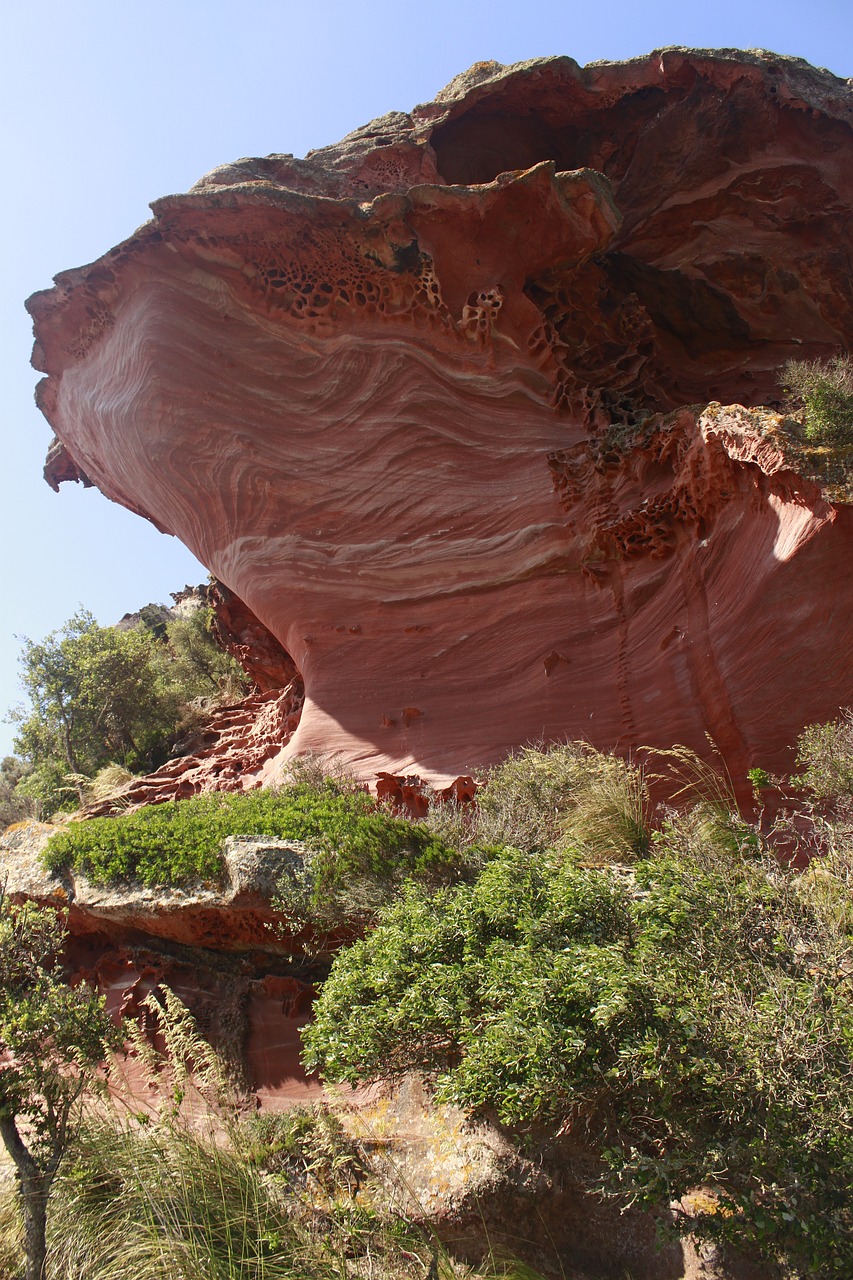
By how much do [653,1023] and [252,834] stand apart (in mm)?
4754

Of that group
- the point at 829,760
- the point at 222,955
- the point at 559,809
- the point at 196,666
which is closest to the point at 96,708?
the point at 196,666

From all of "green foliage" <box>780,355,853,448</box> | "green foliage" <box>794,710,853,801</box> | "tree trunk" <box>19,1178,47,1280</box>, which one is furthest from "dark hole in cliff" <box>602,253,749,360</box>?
"tree trunk" <box>19,1178,47,1280</box>

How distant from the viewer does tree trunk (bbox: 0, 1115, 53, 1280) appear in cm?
472

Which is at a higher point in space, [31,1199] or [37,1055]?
[37,1055]

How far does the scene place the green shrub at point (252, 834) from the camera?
682 centimetres

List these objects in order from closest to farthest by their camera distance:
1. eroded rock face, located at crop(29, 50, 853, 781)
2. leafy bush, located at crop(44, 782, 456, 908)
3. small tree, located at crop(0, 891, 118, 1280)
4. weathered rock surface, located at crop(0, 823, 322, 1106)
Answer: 1. small tree, located at crop(0, 891, 118, 1280)
2. leafy bush, located at crop(44, 782, 456, 908)
3. weathered rock surface, located at crop(0, 823, 322, 1106)
4. eroded rock face, located at crop(29, 50, 853, 781)

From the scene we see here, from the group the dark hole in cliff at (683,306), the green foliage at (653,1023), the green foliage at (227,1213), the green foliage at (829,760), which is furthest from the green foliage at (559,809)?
the dark hole in cliff at (683,306)

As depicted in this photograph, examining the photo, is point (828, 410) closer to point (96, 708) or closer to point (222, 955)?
point (222, 955)

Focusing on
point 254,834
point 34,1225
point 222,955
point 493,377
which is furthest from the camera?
point 493,377

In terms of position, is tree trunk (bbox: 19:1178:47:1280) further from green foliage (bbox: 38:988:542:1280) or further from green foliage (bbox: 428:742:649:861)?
green foliage (bbox: 428:742:649:861)

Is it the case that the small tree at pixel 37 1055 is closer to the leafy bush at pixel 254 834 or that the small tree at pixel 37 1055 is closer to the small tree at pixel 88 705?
the leafy bush at pixel 254 834

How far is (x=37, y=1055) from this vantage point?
5465 millimetres

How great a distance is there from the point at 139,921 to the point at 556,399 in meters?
8.48

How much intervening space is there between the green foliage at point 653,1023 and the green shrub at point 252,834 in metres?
1.16
